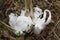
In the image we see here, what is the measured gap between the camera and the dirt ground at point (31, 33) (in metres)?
1.09

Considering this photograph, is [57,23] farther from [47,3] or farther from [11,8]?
[11,8]

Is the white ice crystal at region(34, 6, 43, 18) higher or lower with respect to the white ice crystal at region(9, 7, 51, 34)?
higher

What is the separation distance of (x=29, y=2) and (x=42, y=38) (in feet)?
0.70

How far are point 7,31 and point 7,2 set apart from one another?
22 cm

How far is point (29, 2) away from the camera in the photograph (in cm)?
113

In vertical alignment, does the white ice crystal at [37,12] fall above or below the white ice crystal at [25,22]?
above

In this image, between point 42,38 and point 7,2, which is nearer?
point 42,38

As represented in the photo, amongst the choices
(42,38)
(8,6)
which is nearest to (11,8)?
(8,6)

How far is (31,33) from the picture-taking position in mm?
1102

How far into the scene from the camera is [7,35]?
3.56ft

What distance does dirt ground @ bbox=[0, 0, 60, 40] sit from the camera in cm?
109

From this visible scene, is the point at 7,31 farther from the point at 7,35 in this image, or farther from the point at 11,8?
the point at 11,8

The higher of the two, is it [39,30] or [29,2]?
[29,2]

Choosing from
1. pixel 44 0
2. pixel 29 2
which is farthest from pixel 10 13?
pixel 44 0
